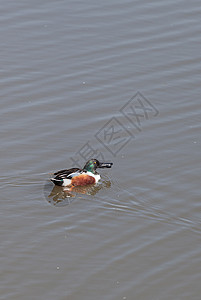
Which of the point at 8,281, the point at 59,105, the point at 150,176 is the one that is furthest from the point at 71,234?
the point at 59,105

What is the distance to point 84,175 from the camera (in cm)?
1076

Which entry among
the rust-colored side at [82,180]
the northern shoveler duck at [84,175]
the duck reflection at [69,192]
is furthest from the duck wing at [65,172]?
the duck reflection at [69,192]

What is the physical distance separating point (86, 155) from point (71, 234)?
8.59 feet

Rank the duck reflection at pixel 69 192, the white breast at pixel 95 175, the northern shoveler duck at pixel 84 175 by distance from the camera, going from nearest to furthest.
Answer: the duck reflection at pixel 69 192 → the northern shoveler duck at pixel 84 175 → the white breast at pixel 95 175

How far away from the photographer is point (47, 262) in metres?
8.33

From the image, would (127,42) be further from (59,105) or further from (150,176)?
(150,176)

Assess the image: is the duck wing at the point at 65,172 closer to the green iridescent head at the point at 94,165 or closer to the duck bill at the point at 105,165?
the green iridescent head at the point at 94,165

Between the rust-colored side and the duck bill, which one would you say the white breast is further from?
the duck bill

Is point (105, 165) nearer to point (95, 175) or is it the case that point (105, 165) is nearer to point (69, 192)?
point (95, 175)

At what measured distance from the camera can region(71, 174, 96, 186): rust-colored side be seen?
10695 millimetres

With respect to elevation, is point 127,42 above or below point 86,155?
above

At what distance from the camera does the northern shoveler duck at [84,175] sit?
1047 centimetres

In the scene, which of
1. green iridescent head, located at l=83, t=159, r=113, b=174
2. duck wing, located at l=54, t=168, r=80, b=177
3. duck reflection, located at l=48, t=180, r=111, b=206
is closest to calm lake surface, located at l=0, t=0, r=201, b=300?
duck reflection, located at l=48, t=180, r=111, b=206

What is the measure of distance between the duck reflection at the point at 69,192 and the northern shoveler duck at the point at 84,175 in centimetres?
10
